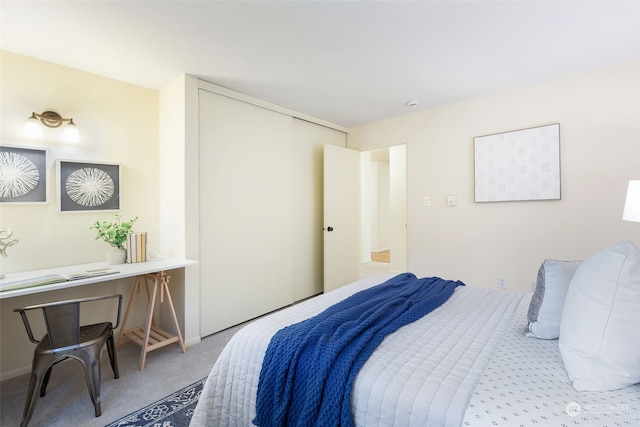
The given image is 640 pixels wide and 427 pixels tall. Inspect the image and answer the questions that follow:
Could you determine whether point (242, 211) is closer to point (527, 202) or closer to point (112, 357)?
point (112, 357)

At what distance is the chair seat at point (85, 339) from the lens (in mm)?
1678

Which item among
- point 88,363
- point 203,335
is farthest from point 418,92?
point 88,363

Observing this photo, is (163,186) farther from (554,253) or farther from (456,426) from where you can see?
(554,253)

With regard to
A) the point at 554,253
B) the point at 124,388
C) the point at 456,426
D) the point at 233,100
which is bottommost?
the point at 124,388

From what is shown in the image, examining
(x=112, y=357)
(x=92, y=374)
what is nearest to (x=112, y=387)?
(x=112, y=357)

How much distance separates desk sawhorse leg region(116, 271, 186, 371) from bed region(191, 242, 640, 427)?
117 centimetres

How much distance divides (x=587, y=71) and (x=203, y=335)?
4.25 metres

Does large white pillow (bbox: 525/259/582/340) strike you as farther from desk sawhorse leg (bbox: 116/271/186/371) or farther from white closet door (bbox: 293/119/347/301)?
white closet door (bbox: 293/119/347/301)

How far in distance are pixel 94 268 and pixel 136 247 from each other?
12.4 inches

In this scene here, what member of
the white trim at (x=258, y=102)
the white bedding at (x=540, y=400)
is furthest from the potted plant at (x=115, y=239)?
the white bedding at (x=540, y=400)

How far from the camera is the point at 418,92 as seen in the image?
3.06 m

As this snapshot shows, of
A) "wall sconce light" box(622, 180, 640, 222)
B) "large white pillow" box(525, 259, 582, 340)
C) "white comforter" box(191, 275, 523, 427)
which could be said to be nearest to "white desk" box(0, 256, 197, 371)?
"white comforter" box(191, 275, 523, 427)

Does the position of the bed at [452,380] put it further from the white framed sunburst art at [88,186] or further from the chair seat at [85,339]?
the white framed sunburst art at [88,186]

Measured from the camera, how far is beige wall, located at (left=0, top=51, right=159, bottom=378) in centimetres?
214
